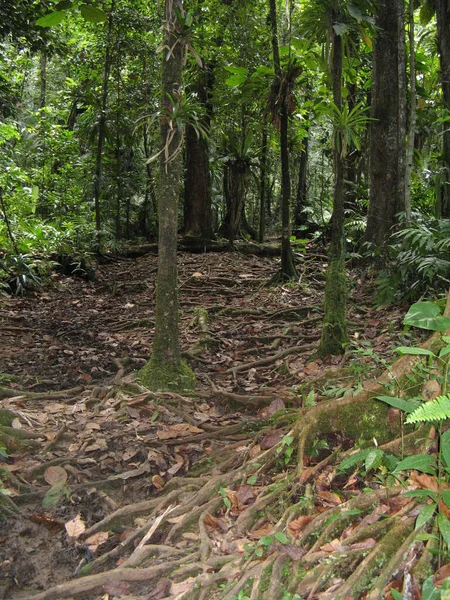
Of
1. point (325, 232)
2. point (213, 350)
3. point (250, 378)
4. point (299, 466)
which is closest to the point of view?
point (299, 466)

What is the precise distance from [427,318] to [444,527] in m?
0.96

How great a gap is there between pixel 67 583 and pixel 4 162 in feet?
28.1

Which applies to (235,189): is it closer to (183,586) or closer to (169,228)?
(169,228)

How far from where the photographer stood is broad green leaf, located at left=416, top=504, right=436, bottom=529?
2.12m

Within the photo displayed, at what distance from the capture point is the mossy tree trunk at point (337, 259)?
16.3 feet

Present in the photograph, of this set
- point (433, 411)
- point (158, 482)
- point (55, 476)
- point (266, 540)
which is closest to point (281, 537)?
point (266, 540)

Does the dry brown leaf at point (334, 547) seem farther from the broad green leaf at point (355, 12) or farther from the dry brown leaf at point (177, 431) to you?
the broad green leaf at point (355, 12)

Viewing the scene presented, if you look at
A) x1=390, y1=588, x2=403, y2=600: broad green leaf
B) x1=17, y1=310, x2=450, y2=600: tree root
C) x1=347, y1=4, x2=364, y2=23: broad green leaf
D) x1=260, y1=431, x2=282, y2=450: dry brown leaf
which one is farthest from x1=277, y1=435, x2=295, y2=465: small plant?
x1=347, y1=4, x2=364, y2=23: broad green leaf

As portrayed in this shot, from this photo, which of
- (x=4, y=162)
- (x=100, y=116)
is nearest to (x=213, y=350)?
(x=4, y=162)

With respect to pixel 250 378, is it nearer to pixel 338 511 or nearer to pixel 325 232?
pixel 338 511

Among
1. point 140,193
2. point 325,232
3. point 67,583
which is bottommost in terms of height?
point 67,583

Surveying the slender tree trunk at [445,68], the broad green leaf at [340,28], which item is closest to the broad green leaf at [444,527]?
the broad green leaf at [340,28]

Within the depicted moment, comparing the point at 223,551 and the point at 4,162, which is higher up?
the point at 4,162

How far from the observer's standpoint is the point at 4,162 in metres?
9.62
